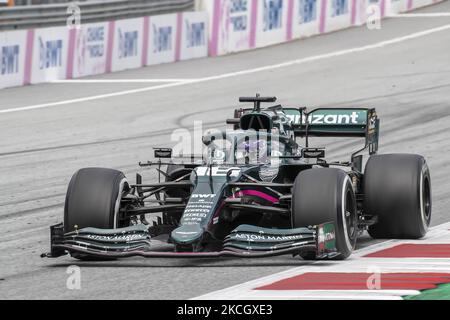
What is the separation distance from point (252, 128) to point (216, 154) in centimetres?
64

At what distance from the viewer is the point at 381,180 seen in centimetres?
1170

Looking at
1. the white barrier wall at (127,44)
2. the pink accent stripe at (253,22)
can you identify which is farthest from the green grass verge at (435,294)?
the pink accent stripe at (253,22)

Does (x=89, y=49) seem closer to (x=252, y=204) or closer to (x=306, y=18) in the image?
(x=306, y=18)

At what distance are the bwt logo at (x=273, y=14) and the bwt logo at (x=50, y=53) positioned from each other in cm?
703

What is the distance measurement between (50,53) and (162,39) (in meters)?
3.73

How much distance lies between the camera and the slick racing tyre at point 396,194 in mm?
11688

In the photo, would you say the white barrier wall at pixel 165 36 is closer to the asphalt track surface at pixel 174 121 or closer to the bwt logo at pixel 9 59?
the bwt logo at pixel 9 59

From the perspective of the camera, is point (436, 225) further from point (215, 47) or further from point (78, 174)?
point (215, 47)

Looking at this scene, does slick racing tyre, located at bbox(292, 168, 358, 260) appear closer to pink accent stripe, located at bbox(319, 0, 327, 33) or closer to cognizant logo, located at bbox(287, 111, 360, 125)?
cognizant logo, located at bbox(287, 111, 360, 125)

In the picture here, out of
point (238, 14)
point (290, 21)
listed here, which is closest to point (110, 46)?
point (238, 14)

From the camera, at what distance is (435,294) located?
9312 mm

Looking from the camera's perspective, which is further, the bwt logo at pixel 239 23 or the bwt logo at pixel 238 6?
the bwt logo at pixel 239 23
